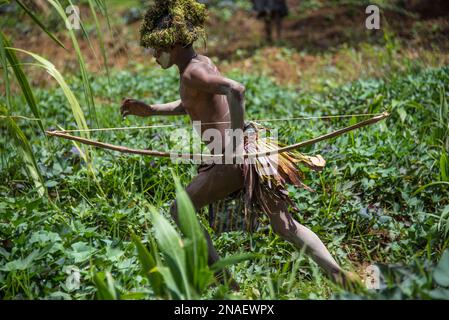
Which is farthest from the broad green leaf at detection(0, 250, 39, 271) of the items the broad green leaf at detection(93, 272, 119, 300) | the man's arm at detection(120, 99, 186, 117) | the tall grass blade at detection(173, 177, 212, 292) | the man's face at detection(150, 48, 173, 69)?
the man's face at detection(150, 48, 173, 69)

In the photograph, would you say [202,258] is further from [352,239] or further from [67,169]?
[67,169]

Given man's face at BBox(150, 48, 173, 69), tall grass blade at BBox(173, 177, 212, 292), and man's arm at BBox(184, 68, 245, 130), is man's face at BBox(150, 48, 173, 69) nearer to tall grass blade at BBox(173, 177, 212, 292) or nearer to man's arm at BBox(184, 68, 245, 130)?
man's arm at BBox(184, 68, 245, 130)

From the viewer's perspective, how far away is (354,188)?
3711 mm

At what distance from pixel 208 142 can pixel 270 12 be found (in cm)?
663

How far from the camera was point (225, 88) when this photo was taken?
2.56 meters

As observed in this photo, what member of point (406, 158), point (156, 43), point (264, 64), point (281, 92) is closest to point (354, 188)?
point (406, 158)

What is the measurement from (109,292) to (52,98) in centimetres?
379

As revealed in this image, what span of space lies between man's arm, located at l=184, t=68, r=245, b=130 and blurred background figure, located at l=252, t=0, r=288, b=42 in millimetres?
6647

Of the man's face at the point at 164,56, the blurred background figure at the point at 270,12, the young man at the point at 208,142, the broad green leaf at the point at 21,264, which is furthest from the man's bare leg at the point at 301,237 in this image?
the blurred background figure at the point at 270,12

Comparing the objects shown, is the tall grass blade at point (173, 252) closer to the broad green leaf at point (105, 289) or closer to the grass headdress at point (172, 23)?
the broad green leaf at point (105, 289)

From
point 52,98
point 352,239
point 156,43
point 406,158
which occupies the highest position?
point 156,43

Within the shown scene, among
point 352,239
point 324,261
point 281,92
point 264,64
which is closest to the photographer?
point 324,261

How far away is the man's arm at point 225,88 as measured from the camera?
2.52 m

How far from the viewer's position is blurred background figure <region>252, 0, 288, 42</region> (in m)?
9.08
